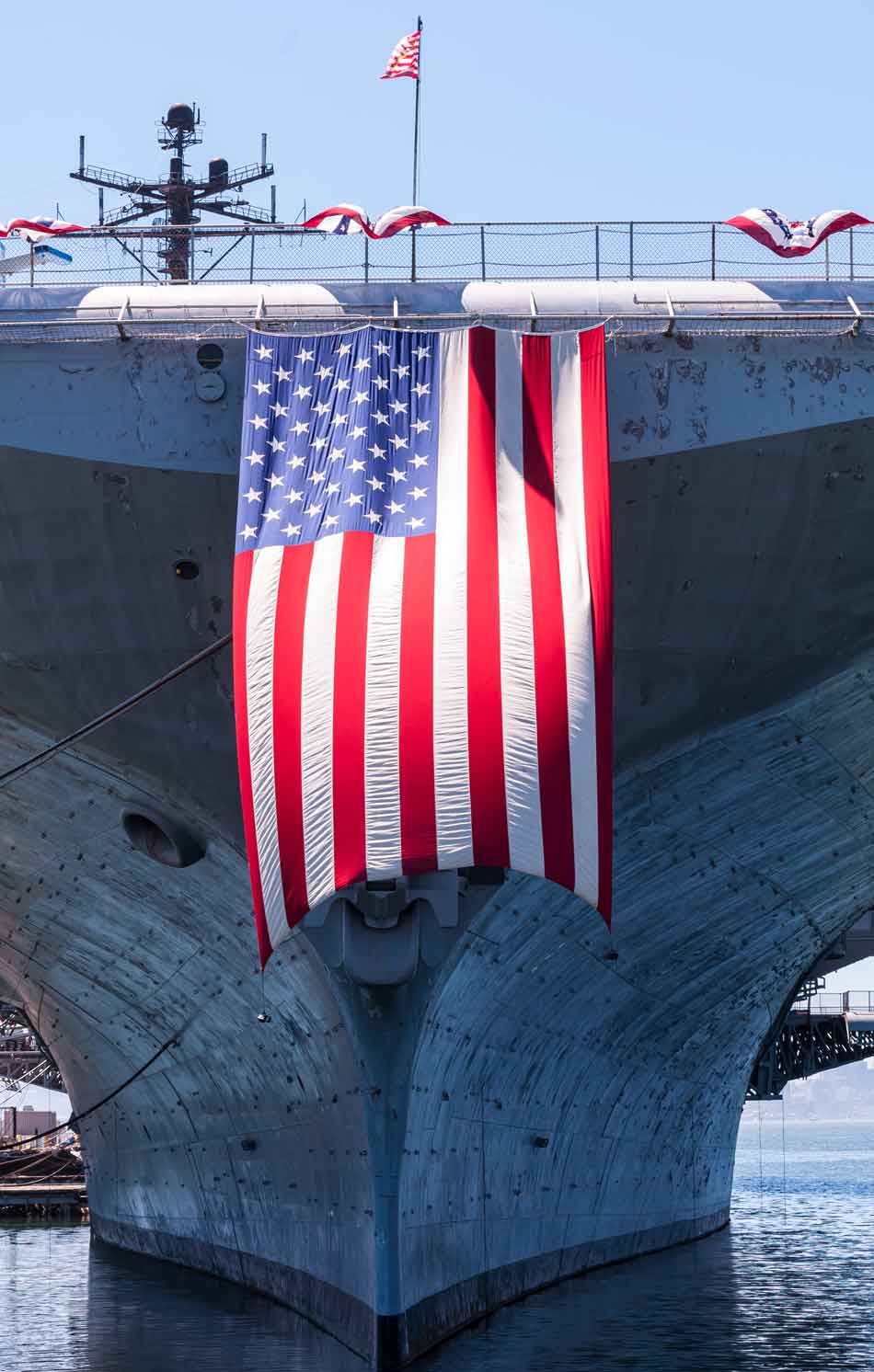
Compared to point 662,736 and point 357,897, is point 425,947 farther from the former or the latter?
point 662,736

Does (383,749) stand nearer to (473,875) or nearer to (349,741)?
(349,741)

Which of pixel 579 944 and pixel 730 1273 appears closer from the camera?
pixel 579 944

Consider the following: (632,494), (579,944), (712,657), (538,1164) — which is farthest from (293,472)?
(538,1164)

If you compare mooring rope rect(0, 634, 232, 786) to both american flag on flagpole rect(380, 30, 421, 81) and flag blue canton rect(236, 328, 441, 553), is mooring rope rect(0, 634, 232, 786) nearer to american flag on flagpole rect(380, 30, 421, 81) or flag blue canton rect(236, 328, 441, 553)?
flag blue canton rect(236, 328, 441, 553)

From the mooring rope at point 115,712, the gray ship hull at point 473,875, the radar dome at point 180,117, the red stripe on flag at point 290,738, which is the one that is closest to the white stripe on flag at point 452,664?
the red stripe on flag at point 290,738

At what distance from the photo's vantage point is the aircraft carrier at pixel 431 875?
14.6 m

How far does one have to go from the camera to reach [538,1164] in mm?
19656

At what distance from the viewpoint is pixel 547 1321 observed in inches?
729

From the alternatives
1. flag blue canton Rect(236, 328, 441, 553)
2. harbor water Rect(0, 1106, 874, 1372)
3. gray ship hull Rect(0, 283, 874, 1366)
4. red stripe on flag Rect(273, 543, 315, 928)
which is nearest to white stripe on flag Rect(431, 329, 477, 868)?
flag blue canton Rect(236, 328, 441, 553)

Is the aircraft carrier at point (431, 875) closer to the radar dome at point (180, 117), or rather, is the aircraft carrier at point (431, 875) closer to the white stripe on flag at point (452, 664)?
the white stripe on flag at point (452, 664)

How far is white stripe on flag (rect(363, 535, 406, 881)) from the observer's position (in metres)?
13.5

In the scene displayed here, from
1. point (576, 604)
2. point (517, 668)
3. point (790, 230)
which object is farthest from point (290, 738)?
point (790, 230)

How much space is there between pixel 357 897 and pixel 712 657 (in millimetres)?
3711

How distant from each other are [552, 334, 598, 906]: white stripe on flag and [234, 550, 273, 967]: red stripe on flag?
8.09 ft
